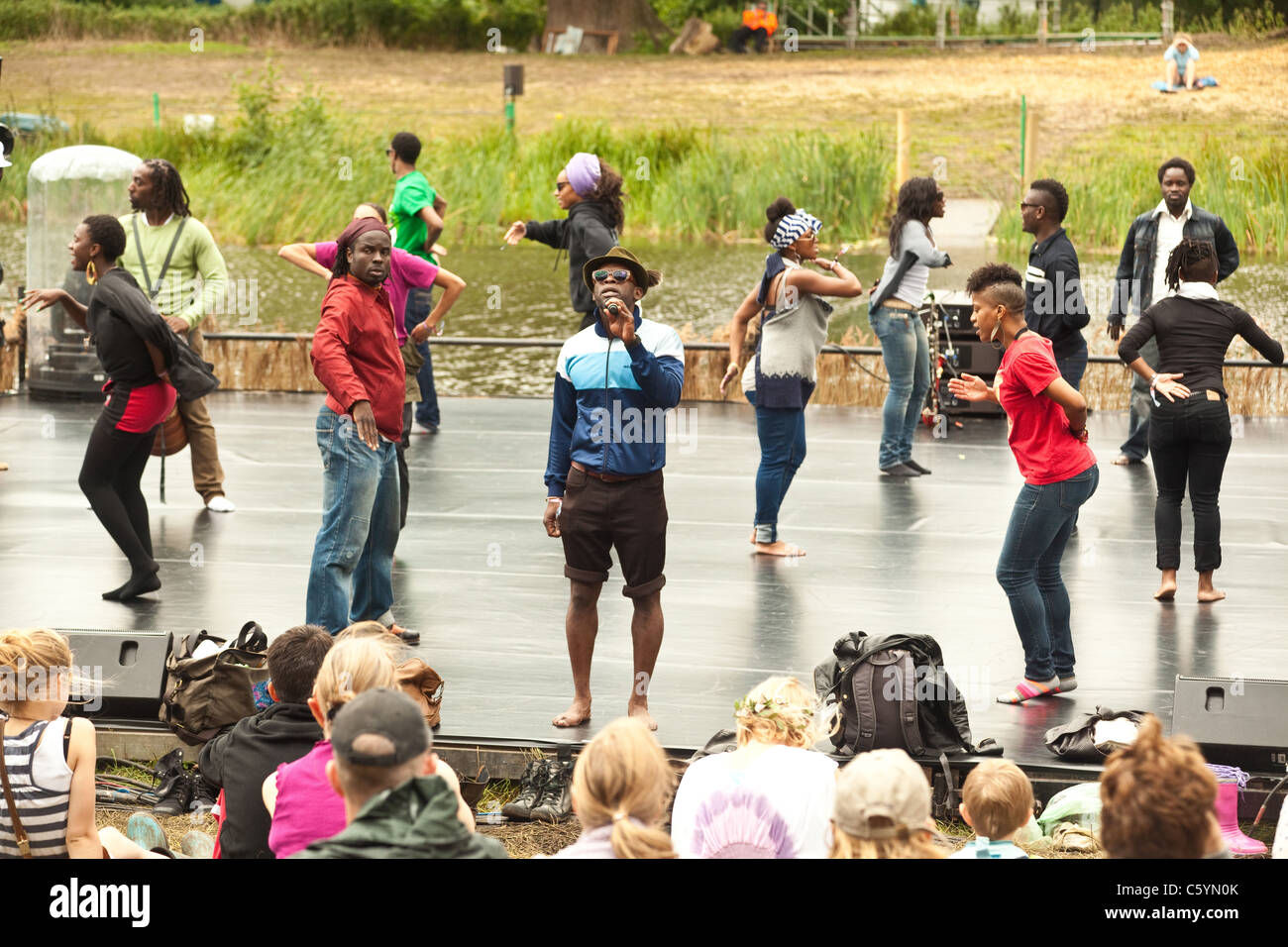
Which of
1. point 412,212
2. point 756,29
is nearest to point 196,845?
point 412,212

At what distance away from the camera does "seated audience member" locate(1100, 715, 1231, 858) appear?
9.23 ft

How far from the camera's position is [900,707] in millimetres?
4969

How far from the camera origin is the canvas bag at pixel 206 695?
17.2 ft

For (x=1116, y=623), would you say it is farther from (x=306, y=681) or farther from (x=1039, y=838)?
(x=306, y=681)

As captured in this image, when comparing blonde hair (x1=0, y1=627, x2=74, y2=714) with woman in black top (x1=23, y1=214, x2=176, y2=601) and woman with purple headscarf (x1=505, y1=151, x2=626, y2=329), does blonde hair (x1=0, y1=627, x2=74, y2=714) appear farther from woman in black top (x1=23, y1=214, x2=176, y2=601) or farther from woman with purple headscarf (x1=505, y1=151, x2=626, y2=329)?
woman with purple headscarf (x1=505, y1=151, x2=626, y2=329)

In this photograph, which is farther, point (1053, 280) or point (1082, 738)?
point (1053, 280)

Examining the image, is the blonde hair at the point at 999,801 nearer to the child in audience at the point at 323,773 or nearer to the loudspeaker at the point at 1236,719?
the child in audience at the point at 323,773

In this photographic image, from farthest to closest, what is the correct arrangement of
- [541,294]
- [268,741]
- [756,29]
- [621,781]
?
1. [756,29]
2. [541,294]
3. [268,741]
4. [621,781]

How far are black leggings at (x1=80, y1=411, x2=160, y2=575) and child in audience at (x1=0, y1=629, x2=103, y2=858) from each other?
287 cm

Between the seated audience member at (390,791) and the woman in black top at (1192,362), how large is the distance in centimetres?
395

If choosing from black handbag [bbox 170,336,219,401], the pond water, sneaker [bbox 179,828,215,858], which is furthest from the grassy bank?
sneaker [bbox 179,828,215,858]

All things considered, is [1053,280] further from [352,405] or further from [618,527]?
[352,405]

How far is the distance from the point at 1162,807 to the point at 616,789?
3.17 ft

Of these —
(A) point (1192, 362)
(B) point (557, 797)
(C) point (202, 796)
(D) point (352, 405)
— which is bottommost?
(C) point (202, 796)
